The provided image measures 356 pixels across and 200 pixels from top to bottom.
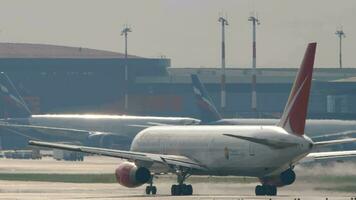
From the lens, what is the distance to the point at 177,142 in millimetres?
80625

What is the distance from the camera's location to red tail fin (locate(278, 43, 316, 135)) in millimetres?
Answer: 74375

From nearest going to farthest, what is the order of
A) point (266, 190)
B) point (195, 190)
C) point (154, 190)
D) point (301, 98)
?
point (301, 98), point (266, 190), point (154, 190), point (195, 190)

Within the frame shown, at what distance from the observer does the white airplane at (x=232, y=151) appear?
74438 mm

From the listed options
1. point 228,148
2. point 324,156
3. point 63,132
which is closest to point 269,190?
point 228,148

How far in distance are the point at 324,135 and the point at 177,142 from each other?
5228 cm

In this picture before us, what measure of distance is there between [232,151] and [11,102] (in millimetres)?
118319

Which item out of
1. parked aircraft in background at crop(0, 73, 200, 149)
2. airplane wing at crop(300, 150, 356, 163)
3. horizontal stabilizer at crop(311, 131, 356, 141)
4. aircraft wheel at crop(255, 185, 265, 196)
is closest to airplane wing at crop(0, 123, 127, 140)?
parked aircraft in background at crop(0, 73, 200, 149)

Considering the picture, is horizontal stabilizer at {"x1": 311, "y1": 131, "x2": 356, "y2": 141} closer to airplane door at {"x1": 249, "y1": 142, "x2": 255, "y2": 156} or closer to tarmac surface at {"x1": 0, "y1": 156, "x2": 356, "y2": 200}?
tarmac surface at {"x1": 0, "y1": 156, "x2": 356, "y2": 200}

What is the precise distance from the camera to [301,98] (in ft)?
244

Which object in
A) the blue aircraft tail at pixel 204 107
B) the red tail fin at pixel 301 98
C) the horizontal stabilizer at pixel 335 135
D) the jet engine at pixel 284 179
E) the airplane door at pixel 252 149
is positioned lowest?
the jet engine at pixel 284 179

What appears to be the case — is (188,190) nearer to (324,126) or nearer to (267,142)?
(267,142)

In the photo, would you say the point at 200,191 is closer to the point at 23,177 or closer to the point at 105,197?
the point at 105,197

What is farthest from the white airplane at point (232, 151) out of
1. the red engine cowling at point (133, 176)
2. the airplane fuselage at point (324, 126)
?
the airplane fuselage at point (324, 126)

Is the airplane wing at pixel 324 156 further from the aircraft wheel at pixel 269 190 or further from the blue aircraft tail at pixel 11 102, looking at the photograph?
the blue aircraft tail at pixel 11 102
